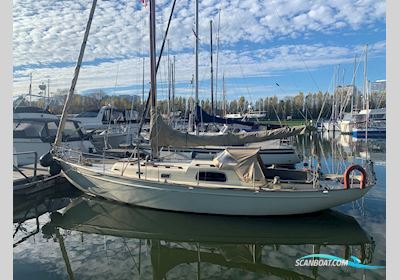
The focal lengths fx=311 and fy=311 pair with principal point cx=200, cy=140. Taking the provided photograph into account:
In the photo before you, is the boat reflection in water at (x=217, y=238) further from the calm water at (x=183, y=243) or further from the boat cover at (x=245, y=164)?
the boat cover at (x=245, y=164)

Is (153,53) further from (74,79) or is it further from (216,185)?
(216,185)

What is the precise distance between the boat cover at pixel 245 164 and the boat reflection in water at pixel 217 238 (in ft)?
5.35

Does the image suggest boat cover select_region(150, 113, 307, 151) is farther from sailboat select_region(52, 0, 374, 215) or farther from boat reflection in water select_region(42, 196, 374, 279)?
boat reflection in water select_region(42, 196, 374, 279)

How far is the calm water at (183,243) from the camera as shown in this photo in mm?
8867

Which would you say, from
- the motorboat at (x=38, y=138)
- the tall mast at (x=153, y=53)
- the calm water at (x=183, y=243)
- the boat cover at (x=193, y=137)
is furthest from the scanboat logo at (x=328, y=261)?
the motorboat at (x=38, y=138)

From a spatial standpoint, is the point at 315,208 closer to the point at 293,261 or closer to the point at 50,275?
the point at 293,261

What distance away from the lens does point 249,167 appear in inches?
476

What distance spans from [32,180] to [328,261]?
552 inches

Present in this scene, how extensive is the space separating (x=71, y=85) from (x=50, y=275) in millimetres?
9083

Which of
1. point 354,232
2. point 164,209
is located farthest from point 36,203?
point 354,232

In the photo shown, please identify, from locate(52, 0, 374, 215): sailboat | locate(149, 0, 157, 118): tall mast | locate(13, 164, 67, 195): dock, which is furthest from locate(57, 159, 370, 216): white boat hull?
locate(13, 164, 67, 195): dock

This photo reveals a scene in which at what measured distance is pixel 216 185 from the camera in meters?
12.2

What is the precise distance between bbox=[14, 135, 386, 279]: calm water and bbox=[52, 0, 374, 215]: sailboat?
1.90 ft

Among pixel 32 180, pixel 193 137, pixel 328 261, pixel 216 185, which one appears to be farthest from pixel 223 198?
pixel 32 180
